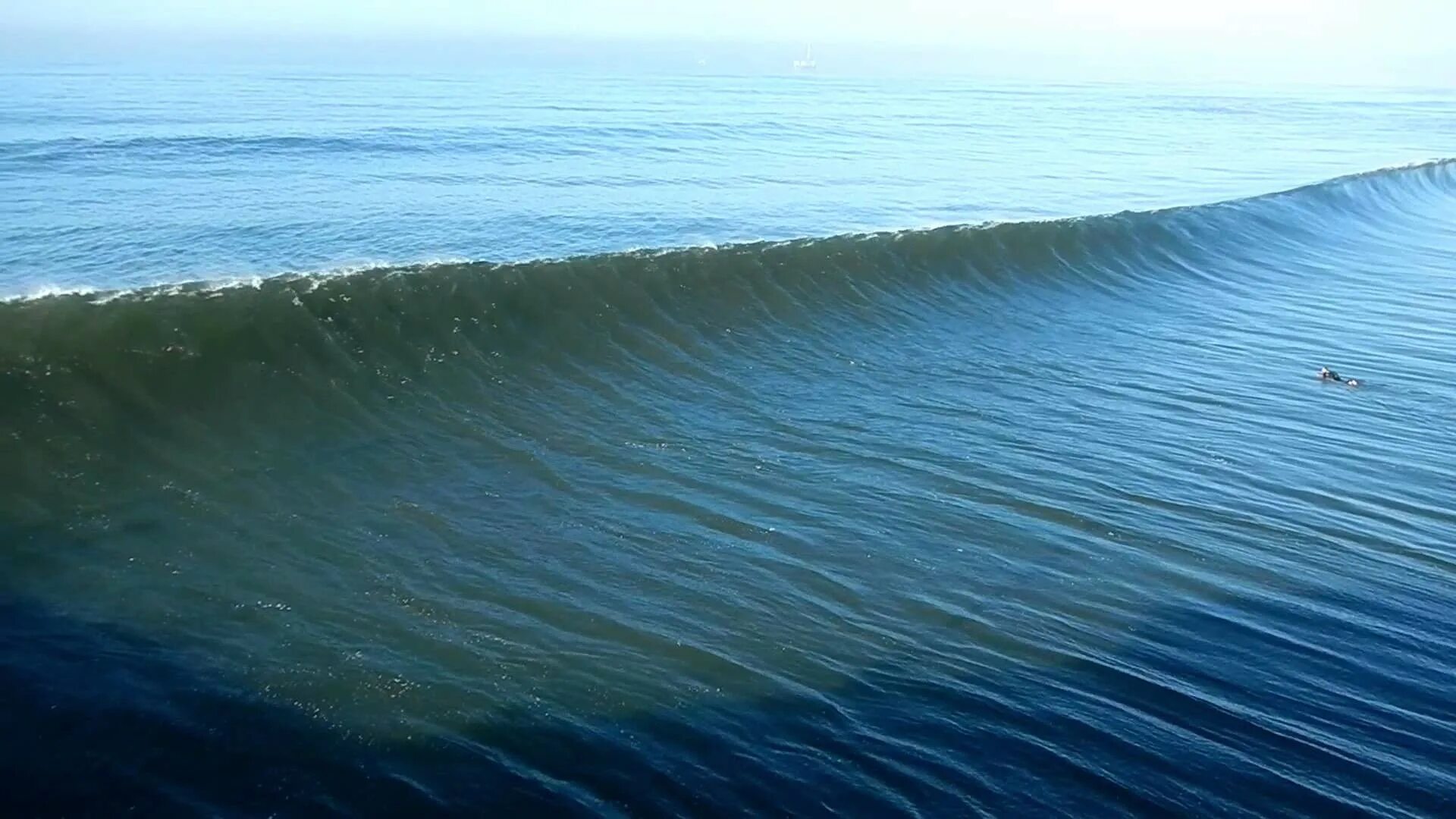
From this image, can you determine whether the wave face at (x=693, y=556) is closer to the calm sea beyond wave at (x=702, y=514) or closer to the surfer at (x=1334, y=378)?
the calm sea beyond wave at (x=702, y=514)

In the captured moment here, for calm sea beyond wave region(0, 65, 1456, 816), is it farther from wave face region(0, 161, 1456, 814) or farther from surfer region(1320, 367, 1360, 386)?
surfer region(1320, 367, 1360, 386)

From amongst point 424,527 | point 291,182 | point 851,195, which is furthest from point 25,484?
point 851,195

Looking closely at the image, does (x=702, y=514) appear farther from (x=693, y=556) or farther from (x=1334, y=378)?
(x=1334, y=378)

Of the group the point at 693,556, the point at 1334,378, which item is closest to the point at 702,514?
the point at 693,556

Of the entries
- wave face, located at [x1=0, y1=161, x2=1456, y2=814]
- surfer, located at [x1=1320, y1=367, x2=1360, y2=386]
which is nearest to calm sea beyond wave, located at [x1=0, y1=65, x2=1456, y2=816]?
wave face, located at [x1=0, y1=161, x2=1456, y2=814]

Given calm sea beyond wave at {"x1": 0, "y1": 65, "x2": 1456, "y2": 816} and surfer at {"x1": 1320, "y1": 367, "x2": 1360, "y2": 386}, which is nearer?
calm sea beyond wave at {"x1": 0, "y1": 65, "x2": 1456, "y2": 816}

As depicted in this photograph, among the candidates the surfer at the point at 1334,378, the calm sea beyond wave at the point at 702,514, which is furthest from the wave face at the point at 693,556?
the surfer at the point at 1334,378
